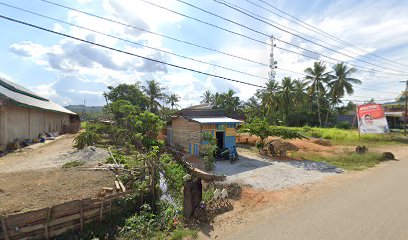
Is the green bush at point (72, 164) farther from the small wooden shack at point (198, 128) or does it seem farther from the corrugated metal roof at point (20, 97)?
the small wooden shack at point (198, 128)

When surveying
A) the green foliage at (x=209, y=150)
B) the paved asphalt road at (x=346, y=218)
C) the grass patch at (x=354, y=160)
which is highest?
the green foliage at (x=209, y=150)

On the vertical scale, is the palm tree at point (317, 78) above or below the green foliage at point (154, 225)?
above

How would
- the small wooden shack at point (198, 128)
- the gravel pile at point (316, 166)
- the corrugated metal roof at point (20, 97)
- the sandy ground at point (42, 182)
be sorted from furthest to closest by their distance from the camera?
the small wooden shack at point (198, 128), the corrugated metal roof at point (20, 97), the gravel pile at point (316, 166), the sandy ground at point (42, 182)

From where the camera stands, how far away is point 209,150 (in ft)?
45.4

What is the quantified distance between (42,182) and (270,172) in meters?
11.1

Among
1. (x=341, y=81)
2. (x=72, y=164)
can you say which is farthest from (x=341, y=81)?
(x=72, y=164)

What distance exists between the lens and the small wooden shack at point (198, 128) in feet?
57.4

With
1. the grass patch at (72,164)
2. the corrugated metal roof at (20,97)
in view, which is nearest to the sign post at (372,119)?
the grass patch at (72,164)

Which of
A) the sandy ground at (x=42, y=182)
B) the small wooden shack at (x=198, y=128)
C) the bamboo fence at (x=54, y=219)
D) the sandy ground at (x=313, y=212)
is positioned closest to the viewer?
the bamboo fence at (x=54, y=219)

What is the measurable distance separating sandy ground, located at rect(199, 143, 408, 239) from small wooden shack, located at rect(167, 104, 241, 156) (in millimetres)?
7112

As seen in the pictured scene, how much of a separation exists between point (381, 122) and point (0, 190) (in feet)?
110

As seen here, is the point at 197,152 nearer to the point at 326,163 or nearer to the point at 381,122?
the point at 326,163

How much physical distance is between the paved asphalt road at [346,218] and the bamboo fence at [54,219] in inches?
169

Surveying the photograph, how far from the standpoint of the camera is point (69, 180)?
407 inches
